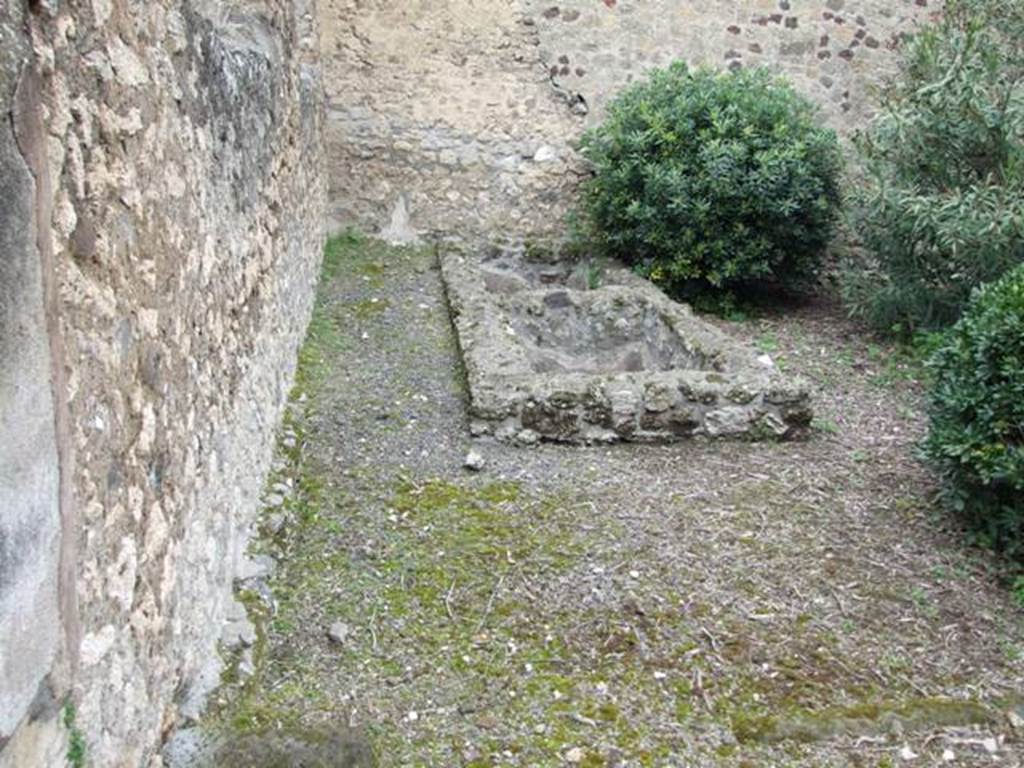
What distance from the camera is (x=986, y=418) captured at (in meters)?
3.39

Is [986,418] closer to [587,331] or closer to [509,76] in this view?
[587,331]

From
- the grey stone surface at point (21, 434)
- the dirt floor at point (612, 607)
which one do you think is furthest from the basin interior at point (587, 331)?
the grey stone surface at point (21, 434)

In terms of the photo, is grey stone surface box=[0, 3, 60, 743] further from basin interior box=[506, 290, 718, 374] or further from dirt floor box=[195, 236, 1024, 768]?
basin interior box=[506, 290, 718, 374]

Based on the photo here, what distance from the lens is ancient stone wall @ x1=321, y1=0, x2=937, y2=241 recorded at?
8.35 metres

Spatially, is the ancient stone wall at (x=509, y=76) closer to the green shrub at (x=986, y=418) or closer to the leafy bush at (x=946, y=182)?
the leafy bush at (x=946, y=182)

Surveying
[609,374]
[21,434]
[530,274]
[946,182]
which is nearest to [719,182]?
[946,182]

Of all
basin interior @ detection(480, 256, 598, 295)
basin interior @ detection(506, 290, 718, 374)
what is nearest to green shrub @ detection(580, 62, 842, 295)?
basin interior @ detection(480, 256, 598, 295)

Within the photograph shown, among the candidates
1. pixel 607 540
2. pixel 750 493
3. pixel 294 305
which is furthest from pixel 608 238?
pixel 607 540

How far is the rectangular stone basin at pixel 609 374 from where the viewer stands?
4457mm

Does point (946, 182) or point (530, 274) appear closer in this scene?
point (946, 182)

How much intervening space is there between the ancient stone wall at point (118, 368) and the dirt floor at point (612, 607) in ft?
1.17

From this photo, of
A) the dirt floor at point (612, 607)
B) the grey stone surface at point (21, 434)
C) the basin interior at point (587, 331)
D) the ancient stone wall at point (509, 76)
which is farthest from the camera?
the ancient stone wall at point (509, 76)

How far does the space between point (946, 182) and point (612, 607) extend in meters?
4.60

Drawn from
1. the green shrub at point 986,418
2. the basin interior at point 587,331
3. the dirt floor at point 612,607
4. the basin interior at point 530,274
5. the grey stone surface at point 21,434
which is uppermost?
the grey stone surface at point 21,434
